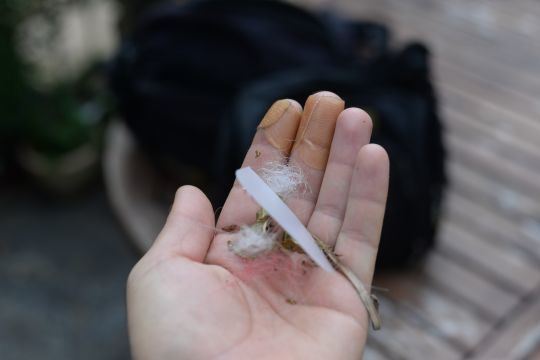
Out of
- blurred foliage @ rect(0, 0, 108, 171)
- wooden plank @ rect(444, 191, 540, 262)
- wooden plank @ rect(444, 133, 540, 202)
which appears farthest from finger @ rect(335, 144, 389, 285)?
blurred foliage @ rect(0, 0, 108, 171)

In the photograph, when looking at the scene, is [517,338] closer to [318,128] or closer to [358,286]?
[358,286]

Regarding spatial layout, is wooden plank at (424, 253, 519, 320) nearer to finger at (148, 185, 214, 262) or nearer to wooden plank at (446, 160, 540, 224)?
wooden plank at (446, 160, 540, 224)

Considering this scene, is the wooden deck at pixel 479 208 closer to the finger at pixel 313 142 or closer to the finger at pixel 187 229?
the finger at pixel 313 142

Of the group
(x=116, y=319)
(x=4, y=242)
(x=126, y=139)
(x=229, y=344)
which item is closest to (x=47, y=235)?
(x=4, y=242)

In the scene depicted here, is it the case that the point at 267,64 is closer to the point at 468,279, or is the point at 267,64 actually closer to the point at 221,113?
the point at 221,113

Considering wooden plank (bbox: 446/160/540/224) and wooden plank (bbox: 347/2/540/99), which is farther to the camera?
wooden plank (bbox: 347/2/540/99)
